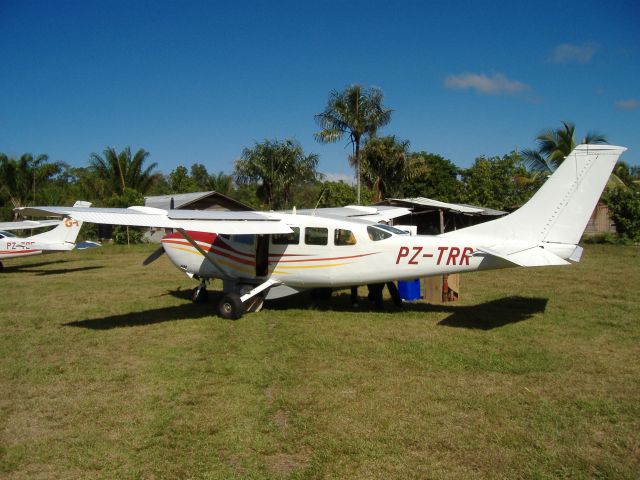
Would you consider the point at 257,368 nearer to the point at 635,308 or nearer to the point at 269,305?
the point at 269,305

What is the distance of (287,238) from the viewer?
9.64 m

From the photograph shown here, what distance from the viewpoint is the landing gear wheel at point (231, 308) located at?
365 inches

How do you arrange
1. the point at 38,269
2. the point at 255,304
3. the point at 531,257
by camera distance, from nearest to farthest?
the point at 531,257
the point at 255,304
the point at 38,269

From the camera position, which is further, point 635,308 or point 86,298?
point 86,298

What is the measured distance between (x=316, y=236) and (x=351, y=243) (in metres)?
0.73

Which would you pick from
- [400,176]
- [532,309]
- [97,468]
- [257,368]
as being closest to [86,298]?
[257,368]

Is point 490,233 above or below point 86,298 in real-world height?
above

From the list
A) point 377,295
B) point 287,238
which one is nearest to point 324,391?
point 287,238

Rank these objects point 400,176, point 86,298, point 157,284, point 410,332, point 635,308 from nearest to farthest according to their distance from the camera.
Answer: point 410,332 < point 635,308 < point 86,298 < point 157,284 < point 400,176

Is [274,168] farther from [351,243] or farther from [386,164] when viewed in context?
[351,243]

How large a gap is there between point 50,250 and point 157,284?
7.19 m

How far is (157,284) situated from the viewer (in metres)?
14.1

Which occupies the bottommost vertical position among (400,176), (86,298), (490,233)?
(86,298)

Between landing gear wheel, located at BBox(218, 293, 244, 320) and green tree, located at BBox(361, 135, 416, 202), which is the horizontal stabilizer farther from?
green tree, located at BBox(361, 135, 416, 202)
